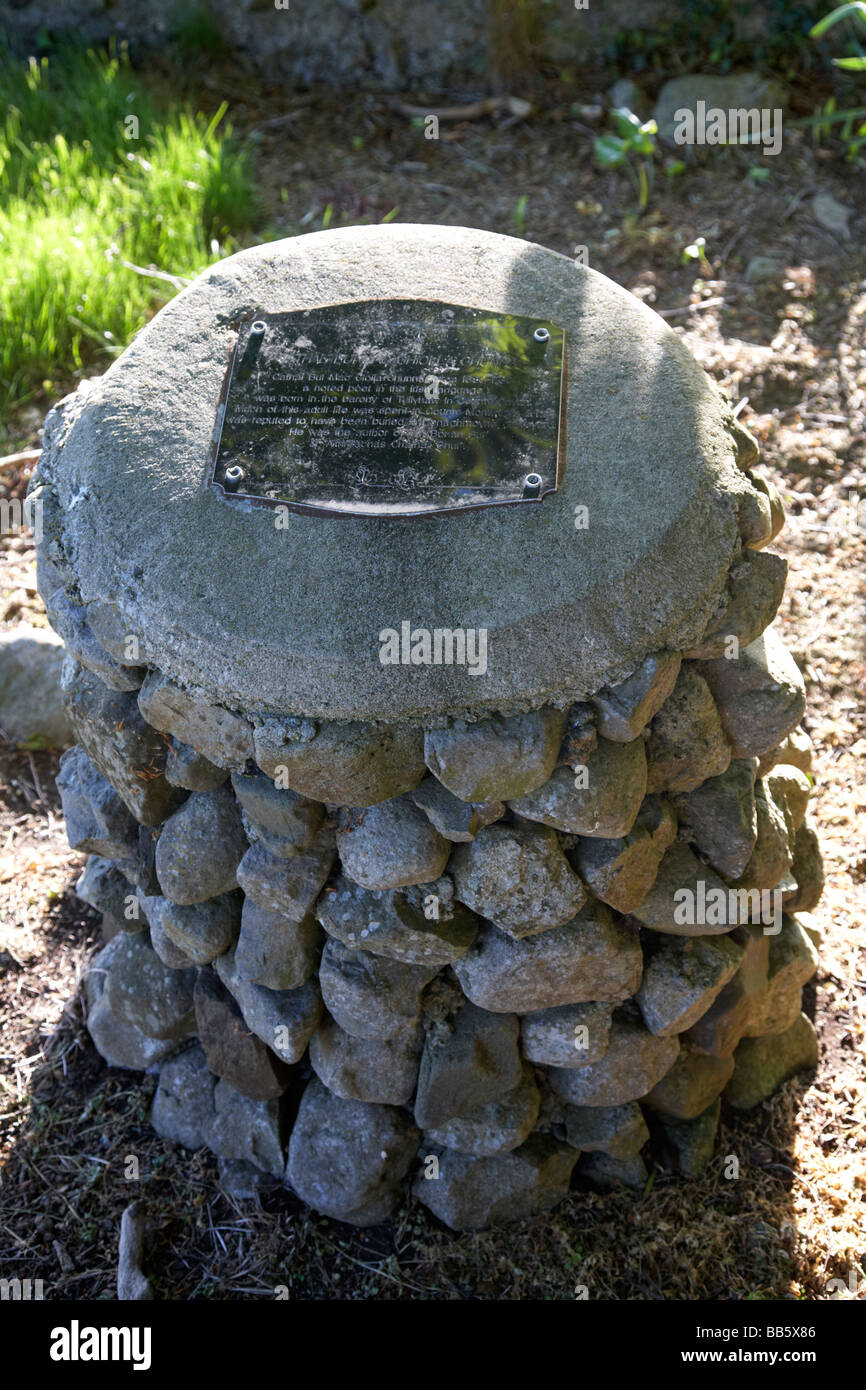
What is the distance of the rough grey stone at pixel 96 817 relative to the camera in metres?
2.35

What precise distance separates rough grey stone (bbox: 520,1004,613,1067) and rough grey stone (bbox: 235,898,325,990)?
0.43m

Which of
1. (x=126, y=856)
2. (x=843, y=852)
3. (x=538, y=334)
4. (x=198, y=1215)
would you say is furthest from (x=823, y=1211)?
(x=538, y=334)

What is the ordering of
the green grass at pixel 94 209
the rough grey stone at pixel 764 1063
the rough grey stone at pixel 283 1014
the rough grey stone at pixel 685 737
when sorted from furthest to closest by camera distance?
the green grass at pixel 94 209 < the rough grey stone at pixel 764 1063 < the rough grey stone at pixel 283 1014 < the rough grey stone at pixel 685 737

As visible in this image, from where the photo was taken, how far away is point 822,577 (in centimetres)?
355

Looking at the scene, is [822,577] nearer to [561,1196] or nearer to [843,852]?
[843,852]

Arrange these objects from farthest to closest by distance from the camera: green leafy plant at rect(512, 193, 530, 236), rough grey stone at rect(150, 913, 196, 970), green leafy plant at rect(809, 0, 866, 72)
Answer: green leafy plant at rect(512, 193, 530, 236)
green leafy plant at rect(809, 0, 866, 72)
rough grey stone at rect(150, 913, 196, 970)

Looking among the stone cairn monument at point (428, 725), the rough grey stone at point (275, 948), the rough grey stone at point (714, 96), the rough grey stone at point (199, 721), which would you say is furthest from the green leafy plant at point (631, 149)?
the rough grey stone at point (275, 948)

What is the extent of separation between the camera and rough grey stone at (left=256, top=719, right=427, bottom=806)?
75.6 inches

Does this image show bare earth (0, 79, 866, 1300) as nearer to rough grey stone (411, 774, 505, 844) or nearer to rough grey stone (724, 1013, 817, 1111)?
rough grey stone (724, 1013, 817, 1111)

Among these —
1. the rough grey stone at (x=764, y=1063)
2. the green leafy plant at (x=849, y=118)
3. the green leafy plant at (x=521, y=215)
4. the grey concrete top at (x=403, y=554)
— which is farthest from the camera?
the green leafy plant at (x=849, y=118)

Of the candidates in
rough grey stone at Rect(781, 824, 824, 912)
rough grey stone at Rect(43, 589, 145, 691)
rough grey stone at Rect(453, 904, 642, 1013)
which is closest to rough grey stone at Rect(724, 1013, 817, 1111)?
rough grey stone at Rect(781, 824, 824, 912)

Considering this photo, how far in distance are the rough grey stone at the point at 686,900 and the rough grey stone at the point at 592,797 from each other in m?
0.23

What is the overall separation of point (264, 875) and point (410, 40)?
438cm

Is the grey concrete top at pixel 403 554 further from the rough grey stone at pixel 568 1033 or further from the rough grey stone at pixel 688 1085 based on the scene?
the rough grey stone at pixel 688 1085
